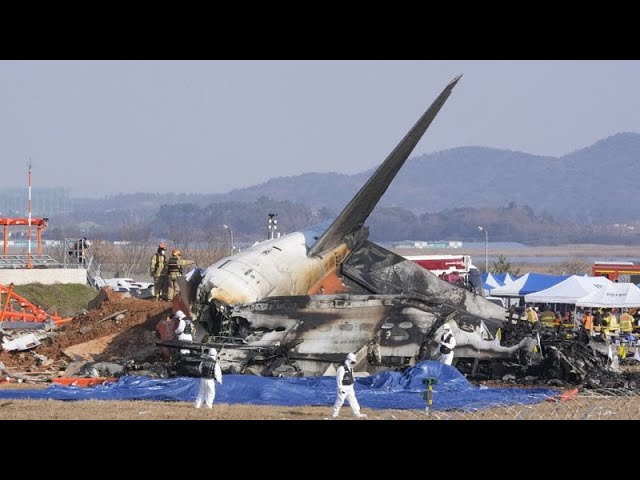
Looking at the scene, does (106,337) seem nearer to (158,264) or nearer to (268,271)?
(158,264)

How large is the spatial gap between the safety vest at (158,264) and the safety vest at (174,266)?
0.38 metres

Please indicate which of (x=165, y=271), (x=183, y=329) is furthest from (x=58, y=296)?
(x=183, y=329)

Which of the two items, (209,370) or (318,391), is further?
(318,391)

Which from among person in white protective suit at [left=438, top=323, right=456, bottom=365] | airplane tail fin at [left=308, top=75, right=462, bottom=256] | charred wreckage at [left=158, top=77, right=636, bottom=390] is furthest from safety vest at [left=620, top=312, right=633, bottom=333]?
person in white protective suit at [left=438, top=323, right=456, bottom=365]

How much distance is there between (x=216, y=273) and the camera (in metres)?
32.5

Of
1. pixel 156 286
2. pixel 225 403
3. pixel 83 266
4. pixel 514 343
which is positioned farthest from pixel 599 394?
pixel 83 266

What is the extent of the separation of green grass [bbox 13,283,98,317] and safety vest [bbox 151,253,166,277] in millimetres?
16173

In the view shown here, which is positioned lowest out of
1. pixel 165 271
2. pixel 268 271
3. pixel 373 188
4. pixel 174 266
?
pixel 165 271

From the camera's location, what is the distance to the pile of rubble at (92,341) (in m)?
34.6

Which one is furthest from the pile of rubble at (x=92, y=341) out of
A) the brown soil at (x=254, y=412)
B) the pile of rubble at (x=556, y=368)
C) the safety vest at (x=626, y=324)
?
the safety vest at (x=626, y=324)

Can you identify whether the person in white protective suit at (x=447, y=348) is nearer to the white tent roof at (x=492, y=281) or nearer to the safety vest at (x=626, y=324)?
the safety vest at (x=626, y=324)

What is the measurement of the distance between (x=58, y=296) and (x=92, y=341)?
84.7 feet

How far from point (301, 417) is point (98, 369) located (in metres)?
9.47

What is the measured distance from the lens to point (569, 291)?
52.9 meters
